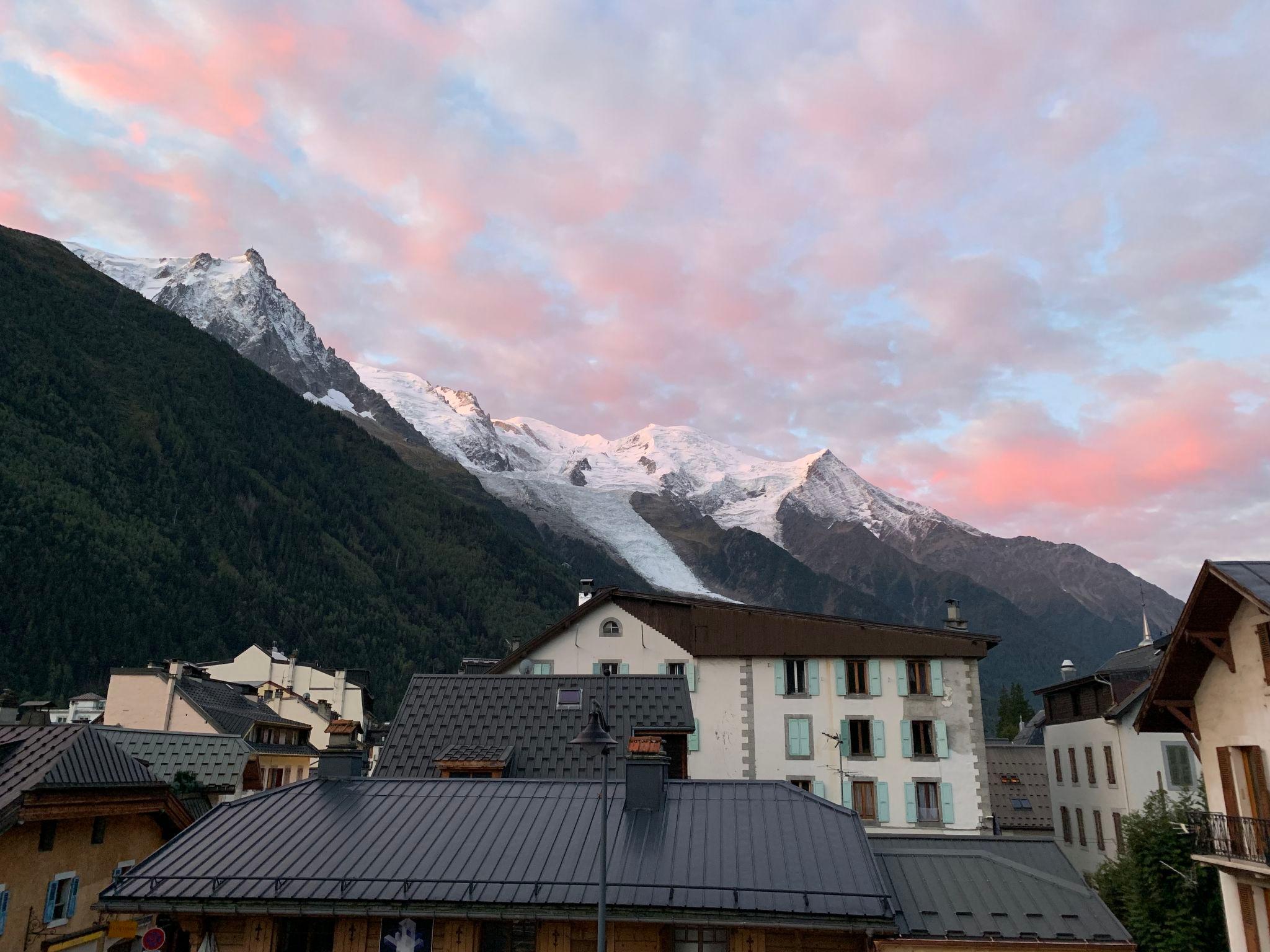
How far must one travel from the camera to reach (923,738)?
143ft

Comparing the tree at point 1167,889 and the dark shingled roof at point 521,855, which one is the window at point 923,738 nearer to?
the tree at point 1167,889

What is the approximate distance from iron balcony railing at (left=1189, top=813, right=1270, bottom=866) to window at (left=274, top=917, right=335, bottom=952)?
18809 millimetres

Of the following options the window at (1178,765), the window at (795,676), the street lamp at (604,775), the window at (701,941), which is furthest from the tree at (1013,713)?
the street lamp at (604,775)

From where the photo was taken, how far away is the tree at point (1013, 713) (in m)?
120

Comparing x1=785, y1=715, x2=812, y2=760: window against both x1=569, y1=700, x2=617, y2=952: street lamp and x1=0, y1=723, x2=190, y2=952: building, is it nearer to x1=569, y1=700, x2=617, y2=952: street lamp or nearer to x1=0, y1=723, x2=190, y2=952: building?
x1=0, y1=723, x2=190, y2=952: building

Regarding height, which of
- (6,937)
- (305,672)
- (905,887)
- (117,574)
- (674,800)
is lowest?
(6,937)

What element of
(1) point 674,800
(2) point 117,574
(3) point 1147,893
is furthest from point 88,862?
(2) point 117,574

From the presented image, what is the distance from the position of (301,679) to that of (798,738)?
210ft

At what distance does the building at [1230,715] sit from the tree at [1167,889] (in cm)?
Result: 645

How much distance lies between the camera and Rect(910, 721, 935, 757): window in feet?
143

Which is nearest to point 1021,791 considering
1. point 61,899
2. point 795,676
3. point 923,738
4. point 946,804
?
point 946,804

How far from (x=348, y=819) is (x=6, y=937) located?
354 inches

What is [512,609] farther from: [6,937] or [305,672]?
[6,937]

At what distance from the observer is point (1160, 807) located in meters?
31.9
